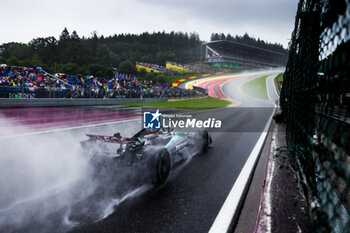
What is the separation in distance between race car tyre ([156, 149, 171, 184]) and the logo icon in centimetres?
93

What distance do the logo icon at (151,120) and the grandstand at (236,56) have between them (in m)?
93.7

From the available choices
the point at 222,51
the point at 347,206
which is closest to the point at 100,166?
the point at 347,206

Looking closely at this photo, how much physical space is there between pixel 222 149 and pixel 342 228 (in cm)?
394

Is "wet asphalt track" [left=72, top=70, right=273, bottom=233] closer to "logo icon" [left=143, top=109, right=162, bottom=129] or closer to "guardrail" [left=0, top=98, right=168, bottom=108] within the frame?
"logo icon" [left=143, top=109, right=162, bottom=129]

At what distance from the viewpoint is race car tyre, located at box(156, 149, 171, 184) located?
3.27 metres

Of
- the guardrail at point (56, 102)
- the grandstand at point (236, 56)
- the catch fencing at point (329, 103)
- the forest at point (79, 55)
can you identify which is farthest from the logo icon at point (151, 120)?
the grandstand at point (236, 56)

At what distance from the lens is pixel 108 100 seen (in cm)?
1966

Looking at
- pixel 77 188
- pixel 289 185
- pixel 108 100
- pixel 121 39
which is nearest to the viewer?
pixel 289 185

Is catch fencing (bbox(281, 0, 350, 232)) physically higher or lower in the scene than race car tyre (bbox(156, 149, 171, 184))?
higher

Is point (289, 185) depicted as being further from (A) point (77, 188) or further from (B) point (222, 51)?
(B) point (222, 51)

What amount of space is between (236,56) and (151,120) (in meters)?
108

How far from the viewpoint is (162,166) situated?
3.38m

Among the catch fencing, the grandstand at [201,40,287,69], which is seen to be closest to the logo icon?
the catch fencing

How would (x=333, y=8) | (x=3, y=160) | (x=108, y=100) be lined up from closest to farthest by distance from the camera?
(x=333, y=8) < (x=3, y=160) < (x=108, y=100)
